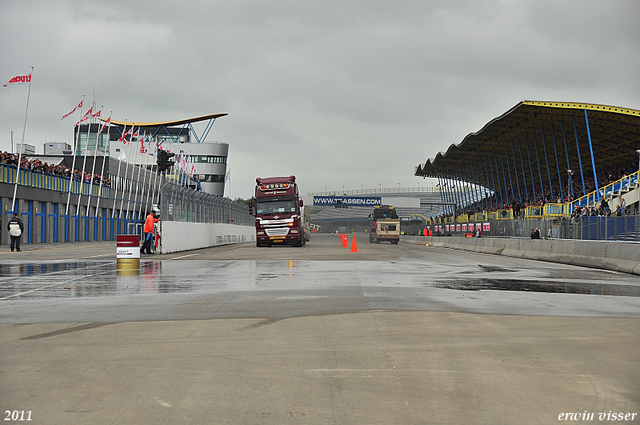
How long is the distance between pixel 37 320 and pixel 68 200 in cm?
4490

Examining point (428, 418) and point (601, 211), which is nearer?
point (428, 418)

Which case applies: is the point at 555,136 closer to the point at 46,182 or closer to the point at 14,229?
the point at 46,182

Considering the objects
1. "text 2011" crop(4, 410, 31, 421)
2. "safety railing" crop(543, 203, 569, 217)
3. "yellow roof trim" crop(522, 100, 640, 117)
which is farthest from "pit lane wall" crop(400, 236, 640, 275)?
"text 2011" crop(4, 410, 31, 421)

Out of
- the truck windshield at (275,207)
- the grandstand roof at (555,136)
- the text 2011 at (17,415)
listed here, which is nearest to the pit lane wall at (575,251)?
the truck windshield at (275,207)

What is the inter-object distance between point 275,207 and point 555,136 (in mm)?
33308

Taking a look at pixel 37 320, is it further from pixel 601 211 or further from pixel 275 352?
pixel 601 211

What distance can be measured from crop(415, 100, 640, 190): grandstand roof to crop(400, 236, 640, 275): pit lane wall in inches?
559

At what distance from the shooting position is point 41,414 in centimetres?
440

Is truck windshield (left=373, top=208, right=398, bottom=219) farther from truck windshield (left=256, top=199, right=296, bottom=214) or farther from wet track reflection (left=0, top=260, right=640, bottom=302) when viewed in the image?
wet track reflection (left=0, top=260, right=640, bottom=302)

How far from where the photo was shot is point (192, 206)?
3544 cm

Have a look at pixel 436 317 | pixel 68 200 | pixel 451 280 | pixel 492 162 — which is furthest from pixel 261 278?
pixel 492 162

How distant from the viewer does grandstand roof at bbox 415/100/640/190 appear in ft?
156

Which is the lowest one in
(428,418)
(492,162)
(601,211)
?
(428,418)

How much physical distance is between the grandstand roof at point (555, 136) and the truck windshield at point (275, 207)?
1954 cm
